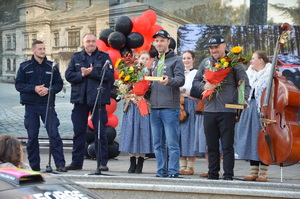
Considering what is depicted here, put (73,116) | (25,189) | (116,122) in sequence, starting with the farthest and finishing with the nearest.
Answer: (116,122) → (73,116) → (25,189)

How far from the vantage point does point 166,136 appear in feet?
23.2

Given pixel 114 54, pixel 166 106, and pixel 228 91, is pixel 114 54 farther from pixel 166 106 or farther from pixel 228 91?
pixel 228 91

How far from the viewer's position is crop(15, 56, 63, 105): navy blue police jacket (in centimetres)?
790

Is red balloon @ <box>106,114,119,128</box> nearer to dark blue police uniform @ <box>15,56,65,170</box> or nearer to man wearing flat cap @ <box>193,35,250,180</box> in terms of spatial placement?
dark blue police uniform @ <box>15,56,65,170</box>

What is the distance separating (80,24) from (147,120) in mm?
4220

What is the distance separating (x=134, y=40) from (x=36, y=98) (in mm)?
2380

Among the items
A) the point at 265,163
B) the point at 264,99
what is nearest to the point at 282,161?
the point at 265,163

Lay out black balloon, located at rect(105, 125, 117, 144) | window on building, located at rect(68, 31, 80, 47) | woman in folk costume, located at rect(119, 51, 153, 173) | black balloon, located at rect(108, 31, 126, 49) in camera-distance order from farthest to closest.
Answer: window on building, located at rect(68, 31, 80, 47) < black balloon, located at rect(108, 31, 126, 49) < black balloon, located at rect(105, 125, 117, 144) < woman in folk costume, located at rect(119, 51, 153, 173)

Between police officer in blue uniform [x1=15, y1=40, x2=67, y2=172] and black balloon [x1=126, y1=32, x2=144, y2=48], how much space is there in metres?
1.98

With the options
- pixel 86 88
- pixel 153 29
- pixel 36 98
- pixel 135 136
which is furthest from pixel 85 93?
pixel 153 29

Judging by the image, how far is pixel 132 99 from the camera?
755cm

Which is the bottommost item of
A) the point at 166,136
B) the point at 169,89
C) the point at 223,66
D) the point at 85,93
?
the point at 166,136

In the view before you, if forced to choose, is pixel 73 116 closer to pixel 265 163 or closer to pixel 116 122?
pixel 116 122

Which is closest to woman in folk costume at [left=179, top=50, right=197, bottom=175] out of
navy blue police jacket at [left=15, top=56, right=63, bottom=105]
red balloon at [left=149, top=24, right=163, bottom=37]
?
navy blue police jacket at [left=15, top=56, right=63, bottom=105]
